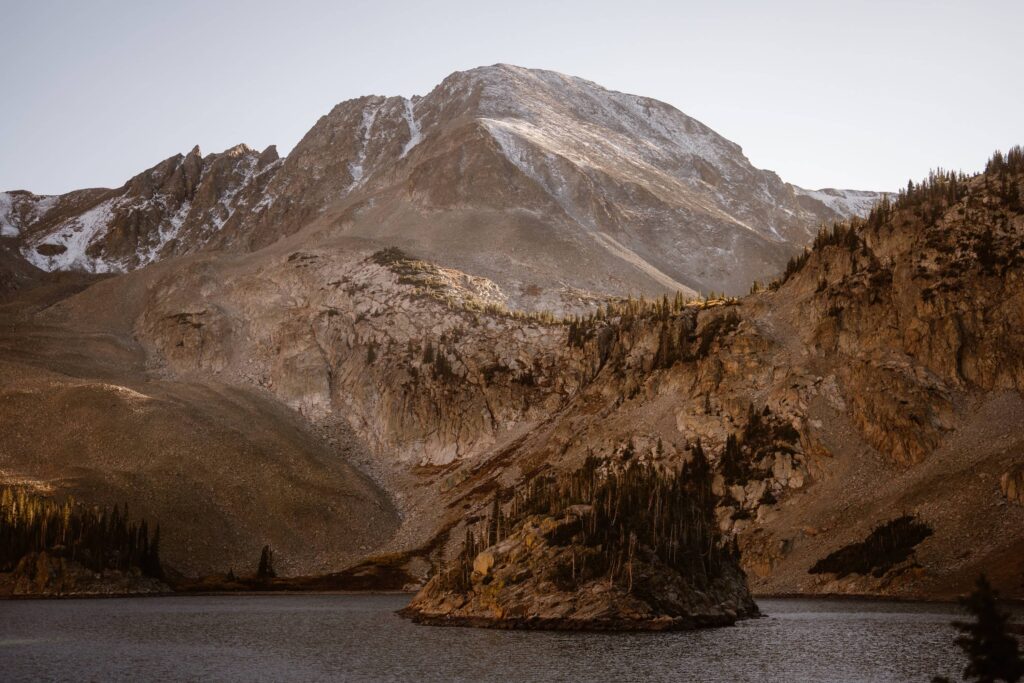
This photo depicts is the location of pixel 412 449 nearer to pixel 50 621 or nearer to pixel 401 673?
pixel 50 621

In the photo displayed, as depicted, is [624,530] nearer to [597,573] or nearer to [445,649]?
[597,573]

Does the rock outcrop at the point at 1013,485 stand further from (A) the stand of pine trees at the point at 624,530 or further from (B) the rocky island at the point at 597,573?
(B) the rocky island at the point at 597,573

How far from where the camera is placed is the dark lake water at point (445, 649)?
54719mm

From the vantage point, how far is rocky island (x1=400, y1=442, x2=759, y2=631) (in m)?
77.7

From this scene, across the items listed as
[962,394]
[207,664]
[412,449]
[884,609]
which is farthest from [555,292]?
[207,664]

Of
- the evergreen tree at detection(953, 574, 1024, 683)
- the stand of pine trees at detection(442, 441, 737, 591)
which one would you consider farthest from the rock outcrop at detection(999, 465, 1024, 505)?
the evergreen tree at detection(953, 574, 1024, 683)

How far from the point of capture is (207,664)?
196 feet

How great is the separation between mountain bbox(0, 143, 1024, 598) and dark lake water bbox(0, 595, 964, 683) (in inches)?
840

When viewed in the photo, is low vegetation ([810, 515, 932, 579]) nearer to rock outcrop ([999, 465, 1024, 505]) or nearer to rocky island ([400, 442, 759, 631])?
rock outcrop ([999, 465, 1024, 505])

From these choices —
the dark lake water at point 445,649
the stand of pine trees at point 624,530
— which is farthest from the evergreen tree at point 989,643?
the stand of pine trees at point 624,530

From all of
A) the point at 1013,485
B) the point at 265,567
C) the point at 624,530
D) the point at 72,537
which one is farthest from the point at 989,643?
the point at 265,567

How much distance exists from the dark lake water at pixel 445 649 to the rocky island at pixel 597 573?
3761 mm

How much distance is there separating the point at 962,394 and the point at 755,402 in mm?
23998

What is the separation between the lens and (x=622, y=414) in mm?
145875
